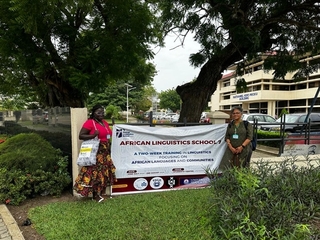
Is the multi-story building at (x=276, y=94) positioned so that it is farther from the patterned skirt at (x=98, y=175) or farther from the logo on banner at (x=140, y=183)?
the patterned skirt at (x=98, y=175)

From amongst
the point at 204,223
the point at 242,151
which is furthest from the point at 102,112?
the point at 242,151

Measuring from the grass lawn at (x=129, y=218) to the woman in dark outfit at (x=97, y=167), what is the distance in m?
0.26

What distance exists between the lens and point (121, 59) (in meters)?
6.39

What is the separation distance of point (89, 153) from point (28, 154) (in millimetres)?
1736

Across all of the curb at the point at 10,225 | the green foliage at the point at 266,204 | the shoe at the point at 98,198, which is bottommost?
the curb at the point at 10,225

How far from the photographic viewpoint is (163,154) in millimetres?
5199

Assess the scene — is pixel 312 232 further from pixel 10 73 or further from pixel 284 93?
pixel 284 93

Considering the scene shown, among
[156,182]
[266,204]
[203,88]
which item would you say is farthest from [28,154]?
[203,88]

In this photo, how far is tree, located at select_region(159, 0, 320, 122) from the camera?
207 inches

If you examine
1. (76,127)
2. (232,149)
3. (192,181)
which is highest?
(76,127)

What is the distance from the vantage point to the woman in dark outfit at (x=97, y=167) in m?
4.24

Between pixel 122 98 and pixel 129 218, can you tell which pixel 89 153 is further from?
pixel 122 98

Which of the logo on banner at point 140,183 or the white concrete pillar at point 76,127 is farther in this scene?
the logo on banner at point 140,183

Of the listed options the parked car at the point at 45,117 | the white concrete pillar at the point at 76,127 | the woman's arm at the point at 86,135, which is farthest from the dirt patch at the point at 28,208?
the parked car at the point at 45,117
